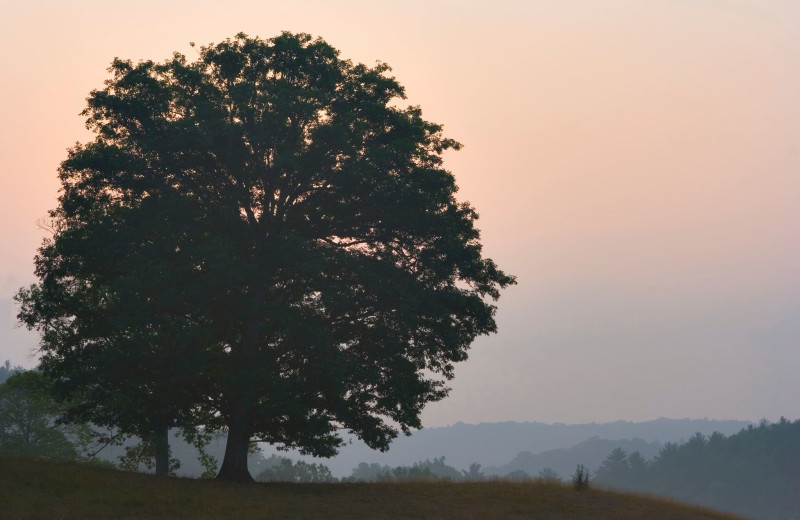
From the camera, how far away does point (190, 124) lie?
31109mm

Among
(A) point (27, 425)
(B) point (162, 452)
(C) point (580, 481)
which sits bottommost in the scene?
(C) point (580, 481)

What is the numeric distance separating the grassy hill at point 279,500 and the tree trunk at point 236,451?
129cm

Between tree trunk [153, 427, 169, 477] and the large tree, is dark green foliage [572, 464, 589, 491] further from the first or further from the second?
tree trunk [153, 427, 169, 477]

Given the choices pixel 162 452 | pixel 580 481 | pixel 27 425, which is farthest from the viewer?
pixel 27 425

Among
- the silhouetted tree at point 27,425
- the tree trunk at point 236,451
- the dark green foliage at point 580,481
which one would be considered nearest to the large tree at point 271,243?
the tree trunk at point 236,451

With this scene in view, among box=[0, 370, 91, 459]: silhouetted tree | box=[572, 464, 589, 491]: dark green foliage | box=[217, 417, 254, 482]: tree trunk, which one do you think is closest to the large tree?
box=[217, 417, 254, 482]: tree trunk

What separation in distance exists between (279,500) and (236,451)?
4364 mm

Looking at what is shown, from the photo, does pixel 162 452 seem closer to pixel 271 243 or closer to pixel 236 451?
pixel 236 451

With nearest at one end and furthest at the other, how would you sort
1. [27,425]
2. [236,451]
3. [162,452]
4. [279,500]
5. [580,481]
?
[279,500] → [236,451] → [580,481] → [162,452] → [27,425]

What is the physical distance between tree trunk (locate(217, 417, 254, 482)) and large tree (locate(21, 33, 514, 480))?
82 millimetres

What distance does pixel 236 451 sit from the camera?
32656mm

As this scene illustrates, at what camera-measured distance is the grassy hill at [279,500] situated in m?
26.1

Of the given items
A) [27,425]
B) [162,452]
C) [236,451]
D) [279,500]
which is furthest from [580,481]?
[27,425]

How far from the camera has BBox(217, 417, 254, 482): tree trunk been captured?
107 ft
